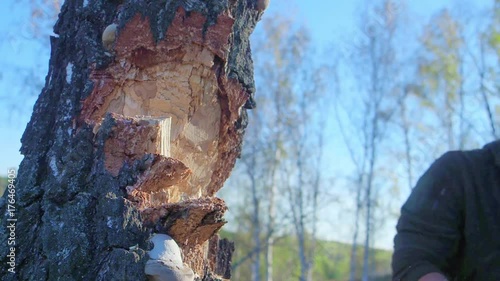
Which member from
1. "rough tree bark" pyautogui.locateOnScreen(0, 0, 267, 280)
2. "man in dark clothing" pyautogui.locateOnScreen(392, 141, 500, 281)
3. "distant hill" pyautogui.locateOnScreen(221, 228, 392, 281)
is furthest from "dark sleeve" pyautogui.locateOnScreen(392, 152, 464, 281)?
"distant hill" pyautogui.locateOnScreen(221, 228, 392, 281)

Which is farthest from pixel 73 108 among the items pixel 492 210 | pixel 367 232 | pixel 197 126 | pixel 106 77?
pixel 367 232

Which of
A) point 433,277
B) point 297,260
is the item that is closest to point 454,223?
point 433,277

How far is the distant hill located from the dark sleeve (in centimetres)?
1750

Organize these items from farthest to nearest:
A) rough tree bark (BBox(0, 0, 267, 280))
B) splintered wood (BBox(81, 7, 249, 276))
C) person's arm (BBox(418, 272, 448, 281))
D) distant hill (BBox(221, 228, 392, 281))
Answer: distant hill (BBox(221, 228, 392, 281))
splintered wood (BBox(81, 7, 249, 276))
rough tree bark (BBox(0, 0, 267, 280))
person's arm (BBox(418, 272, 448, 281))

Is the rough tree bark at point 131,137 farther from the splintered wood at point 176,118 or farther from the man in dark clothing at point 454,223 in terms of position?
the man in dark clothing at point 454,223

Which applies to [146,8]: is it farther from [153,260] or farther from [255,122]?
[255,122]

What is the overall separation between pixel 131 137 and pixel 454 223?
1129 millimetres

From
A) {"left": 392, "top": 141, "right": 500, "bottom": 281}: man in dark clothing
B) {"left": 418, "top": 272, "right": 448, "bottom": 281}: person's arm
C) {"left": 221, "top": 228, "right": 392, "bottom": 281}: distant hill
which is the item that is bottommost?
{"left": 418, "top": 272, "right": 448, "bottom": 281}: person's arm

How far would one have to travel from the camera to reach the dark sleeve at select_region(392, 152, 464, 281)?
1592 mm

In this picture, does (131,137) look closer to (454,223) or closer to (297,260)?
(454,223)

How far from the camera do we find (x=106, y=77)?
2.16 meters

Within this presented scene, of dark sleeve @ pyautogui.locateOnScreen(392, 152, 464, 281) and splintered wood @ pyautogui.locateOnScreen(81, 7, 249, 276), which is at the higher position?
splintered wood @ pyautogui.locateOnScreen(81, 7, 249, 276)

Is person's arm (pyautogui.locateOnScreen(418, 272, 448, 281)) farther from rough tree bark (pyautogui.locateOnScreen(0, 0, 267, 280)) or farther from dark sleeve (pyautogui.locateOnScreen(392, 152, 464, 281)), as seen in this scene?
rough tree bark (pyautogui.locateOnScreen(0, 0, 267, 280))

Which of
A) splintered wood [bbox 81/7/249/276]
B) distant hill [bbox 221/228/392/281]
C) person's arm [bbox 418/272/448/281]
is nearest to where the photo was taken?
person's arm [bbox 418/272/448/281]
